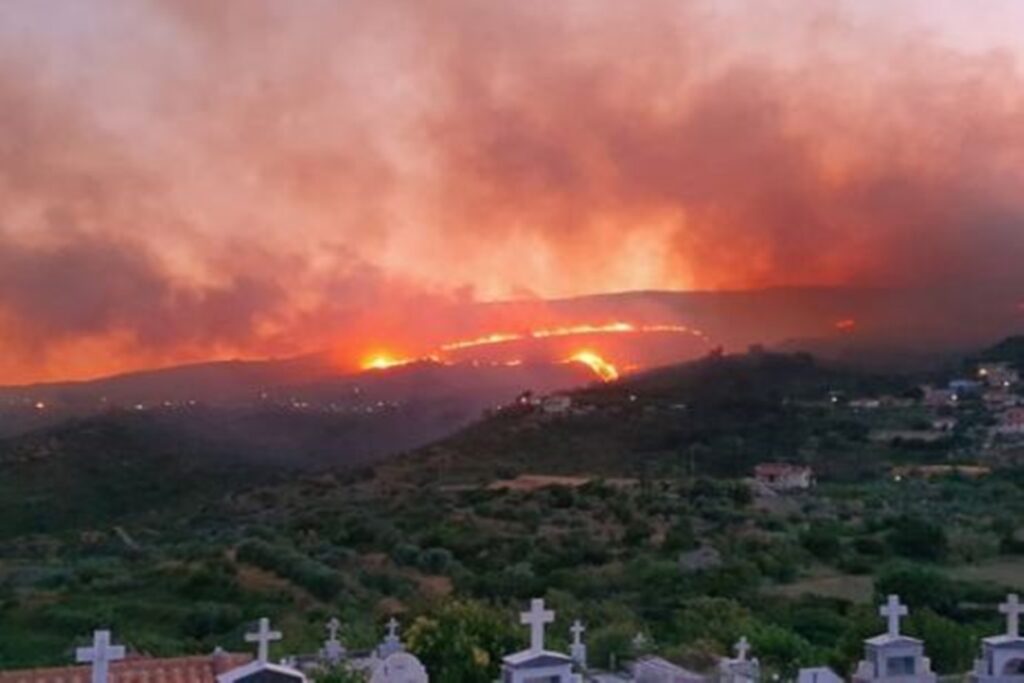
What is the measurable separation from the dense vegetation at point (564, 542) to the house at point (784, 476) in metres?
1.30

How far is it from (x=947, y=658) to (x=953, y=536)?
2015cm

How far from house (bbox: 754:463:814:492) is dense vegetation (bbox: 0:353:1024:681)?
130 centimetres

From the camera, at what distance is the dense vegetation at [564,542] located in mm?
24938

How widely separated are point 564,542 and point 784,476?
17.0 meters

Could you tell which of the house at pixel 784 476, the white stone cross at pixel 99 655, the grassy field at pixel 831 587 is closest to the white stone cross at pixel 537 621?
the white stone cross at pixel 99 655

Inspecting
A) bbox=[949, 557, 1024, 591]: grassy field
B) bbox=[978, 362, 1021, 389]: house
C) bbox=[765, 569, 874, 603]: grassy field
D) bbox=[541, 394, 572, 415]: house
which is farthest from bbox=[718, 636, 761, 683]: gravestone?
bbox=[978, 362, 1021, 389]: house

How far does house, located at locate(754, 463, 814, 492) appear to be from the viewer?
1992 inches

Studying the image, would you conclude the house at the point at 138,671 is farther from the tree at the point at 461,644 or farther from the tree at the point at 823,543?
the tree at the point at 823,543

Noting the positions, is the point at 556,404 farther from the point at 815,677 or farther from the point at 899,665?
the point at 815,677

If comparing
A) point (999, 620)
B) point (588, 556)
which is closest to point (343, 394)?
point (588, 556)

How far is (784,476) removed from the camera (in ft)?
170

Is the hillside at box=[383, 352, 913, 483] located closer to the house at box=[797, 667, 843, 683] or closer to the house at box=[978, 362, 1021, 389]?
the house at box=[978, 362, 1021, 389]

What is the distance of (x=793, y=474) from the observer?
5216 centimetres

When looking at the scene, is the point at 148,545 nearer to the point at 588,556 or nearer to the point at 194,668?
the point at 588,556
